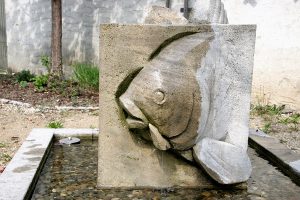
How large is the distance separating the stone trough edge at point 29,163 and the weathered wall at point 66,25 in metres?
4.73

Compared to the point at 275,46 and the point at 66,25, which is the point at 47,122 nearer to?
the point at 275,46

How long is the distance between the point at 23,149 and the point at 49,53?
266 inches

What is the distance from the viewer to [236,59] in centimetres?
335

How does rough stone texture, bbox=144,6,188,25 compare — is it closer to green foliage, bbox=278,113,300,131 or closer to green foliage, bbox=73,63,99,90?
green foliage, bbox=278,113,300,131

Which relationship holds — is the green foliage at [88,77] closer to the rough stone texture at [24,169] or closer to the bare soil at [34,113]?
the bare soil at [34,113]

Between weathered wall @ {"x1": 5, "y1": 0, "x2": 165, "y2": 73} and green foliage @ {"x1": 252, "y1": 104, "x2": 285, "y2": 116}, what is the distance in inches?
112

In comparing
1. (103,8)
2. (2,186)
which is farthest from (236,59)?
(103,8)

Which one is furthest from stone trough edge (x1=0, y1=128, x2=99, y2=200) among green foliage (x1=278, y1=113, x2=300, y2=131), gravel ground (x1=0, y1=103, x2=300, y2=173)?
green foliage (x1=278, y1=113, x2=300, y2=131)

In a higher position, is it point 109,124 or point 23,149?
point 109,124

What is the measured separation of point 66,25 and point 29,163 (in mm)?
6966

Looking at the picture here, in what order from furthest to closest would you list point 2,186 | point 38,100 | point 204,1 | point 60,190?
point 38,100 < point 204,1 < point 60,190 < point 2,186

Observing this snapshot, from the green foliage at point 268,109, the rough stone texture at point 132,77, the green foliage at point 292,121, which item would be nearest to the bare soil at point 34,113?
the rough stone texture at point 132,77

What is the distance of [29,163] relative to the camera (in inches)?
139

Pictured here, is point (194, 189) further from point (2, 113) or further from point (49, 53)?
point (49, 53)
